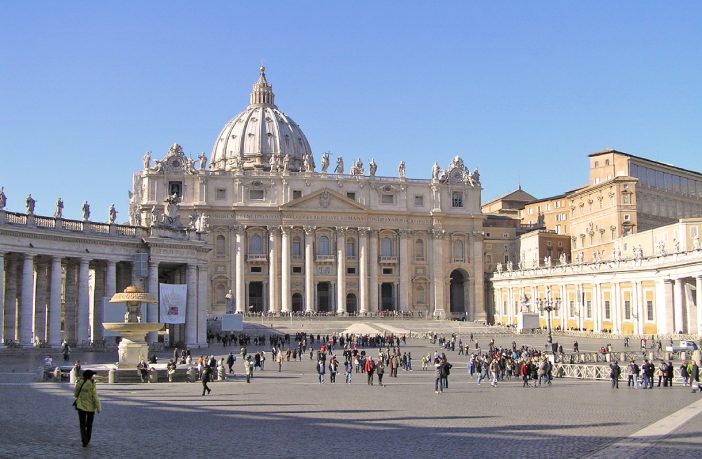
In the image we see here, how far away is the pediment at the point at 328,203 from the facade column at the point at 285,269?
322 centimetres

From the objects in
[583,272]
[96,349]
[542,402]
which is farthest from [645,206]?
[542,402]

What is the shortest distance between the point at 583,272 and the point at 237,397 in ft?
177

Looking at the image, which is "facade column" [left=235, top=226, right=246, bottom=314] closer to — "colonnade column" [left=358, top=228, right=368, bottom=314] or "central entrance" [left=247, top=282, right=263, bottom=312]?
"central entrance" [left=247, top=282, right=263, bottom=312]

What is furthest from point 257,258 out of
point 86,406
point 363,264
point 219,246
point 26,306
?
point 86,406

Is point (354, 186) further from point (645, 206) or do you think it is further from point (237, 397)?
point (237, 397)

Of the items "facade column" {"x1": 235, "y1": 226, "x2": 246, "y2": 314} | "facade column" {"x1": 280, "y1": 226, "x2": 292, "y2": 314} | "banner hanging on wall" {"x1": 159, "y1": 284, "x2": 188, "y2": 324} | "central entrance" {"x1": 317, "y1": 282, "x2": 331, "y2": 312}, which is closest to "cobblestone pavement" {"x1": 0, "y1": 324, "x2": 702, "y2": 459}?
"banner hanging on wall" {"x1": 159, "y1": 284, "x2": 188, "y2": 324}

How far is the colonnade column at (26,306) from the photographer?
139 feet

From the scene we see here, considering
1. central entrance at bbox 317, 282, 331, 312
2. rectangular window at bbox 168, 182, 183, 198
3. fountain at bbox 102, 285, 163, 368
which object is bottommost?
fountain at bbox 102, 285, 163, 368

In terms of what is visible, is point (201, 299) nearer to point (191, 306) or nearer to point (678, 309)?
point (191, 306)

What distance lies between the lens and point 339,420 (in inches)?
795

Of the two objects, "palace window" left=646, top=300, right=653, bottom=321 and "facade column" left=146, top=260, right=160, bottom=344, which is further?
"palace window" left=646, top=300, right=653, bottom=321

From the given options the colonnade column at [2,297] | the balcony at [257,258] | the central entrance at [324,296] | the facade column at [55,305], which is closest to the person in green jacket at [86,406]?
the colonnade column at [2,297]

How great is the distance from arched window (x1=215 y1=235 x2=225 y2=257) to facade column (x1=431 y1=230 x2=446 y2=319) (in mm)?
24387

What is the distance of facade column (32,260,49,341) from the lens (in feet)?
151
